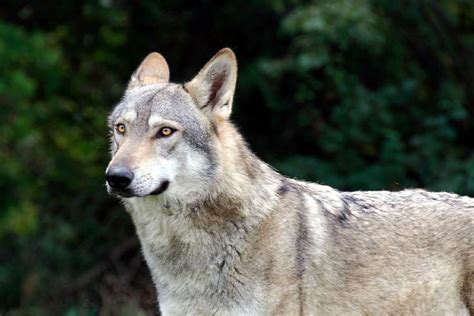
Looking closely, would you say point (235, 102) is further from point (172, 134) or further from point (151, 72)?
point (172, 134)

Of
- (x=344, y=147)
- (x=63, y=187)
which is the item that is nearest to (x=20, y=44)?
(x=63, y=187)

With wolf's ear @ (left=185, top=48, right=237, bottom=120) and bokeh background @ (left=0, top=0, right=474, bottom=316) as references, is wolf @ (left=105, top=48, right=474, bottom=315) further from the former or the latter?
bokeh background @ (left=0, top=0, right=474, bottom=316)

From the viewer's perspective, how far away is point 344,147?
1291 cm

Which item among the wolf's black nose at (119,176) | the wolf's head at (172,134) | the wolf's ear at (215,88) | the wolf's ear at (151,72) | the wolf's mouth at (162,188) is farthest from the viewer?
the wolf's ear at (151,72)

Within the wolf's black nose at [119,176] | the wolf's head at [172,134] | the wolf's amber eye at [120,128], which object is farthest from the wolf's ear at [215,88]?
the wolf's black nose at [119,176]

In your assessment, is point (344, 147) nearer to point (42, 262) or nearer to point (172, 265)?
point (42, 262)

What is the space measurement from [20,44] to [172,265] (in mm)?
7945

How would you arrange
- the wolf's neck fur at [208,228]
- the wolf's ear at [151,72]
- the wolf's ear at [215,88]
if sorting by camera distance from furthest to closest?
the wolf's ear at [151,72]
the wolf's ear at [215,88]
the wolf's neck fur at [208,228]

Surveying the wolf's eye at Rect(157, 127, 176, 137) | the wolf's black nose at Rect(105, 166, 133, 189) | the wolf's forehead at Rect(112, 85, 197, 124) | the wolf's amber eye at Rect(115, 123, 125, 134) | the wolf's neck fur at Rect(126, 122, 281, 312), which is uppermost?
the wolf's forehead at Rect(112, 85, 197, 124)

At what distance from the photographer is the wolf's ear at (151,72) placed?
21.4 feet

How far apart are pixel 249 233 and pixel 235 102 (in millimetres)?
8392

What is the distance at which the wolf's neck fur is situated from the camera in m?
5.77

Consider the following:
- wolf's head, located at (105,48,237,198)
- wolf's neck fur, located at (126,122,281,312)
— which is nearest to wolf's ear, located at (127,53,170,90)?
wolf's head, located at (105,48,237,198)

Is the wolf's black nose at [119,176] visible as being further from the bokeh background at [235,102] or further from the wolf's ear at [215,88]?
the bokeh background at [235,102]
